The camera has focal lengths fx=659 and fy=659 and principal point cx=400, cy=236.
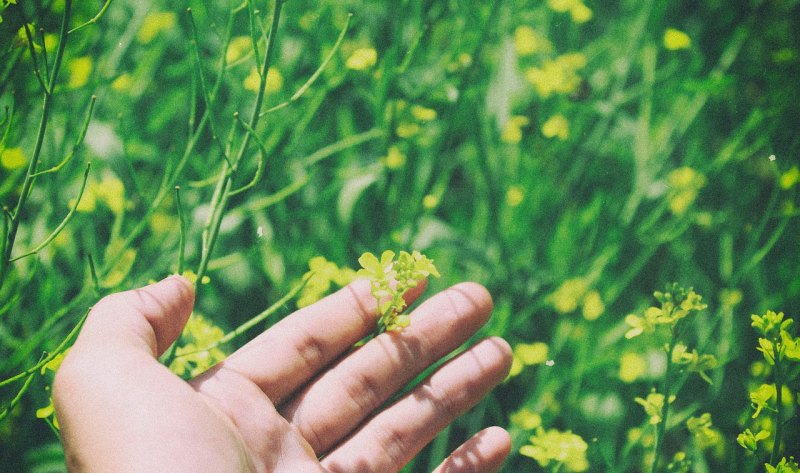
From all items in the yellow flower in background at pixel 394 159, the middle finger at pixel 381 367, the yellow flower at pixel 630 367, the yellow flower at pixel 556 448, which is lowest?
the yellow flower at pixel 630 367

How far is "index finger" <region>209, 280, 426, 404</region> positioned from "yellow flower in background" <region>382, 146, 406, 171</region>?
0.36 m

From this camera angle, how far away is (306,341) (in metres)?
1.25

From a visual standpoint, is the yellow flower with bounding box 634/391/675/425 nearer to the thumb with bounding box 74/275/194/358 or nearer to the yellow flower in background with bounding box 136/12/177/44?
the thumb with bounding box 74/275/194/358

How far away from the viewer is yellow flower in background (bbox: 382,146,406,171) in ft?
5.06

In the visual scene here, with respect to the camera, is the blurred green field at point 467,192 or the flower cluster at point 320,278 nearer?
the flower cluster at point 320,278

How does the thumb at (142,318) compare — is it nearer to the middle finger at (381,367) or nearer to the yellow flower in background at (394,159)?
the middle finger at (381,367)

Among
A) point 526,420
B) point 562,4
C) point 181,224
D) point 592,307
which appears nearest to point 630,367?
point 592,307

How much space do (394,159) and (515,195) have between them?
36cm

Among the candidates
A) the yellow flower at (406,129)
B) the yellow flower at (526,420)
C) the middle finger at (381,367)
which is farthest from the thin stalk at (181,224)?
the yellow flower at (526,420)

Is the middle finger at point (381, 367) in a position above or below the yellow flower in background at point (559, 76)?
below

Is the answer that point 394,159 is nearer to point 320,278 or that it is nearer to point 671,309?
point 320,278

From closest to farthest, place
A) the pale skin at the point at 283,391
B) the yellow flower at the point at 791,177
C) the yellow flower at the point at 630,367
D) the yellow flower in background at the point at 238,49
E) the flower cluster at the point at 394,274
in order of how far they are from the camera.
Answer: the pale skin at the point at 283,391
the flower cluster at the point at 394,274
the yellow flower at the point at 791,177
the yellow flower at the point at 630,367
the yellow flower in background at the point at 238,49

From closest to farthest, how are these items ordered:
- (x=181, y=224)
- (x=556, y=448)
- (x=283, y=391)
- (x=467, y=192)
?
1. (x=181, y=224)
2. (x=556, y=448)
3. (x=283, y=391)
4. (x=467, y=192)

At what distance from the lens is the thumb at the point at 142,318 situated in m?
0.98
